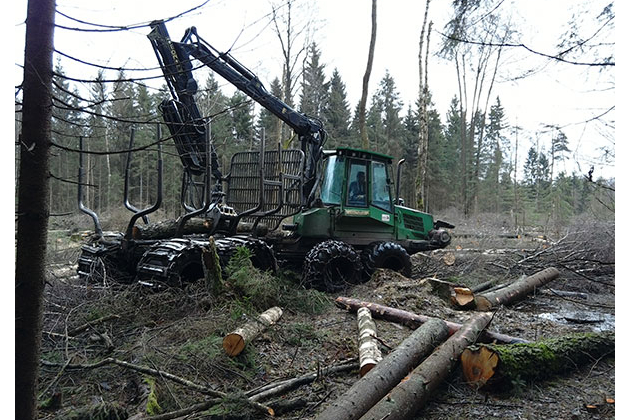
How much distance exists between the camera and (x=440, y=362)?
11.5 feet

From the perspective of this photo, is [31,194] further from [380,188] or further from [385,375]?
[380,188]

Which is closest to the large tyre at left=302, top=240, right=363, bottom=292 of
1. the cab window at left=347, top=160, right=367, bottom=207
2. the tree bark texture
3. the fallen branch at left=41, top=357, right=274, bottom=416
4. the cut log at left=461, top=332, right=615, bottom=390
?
the cab window at left=347, top=160, right=367, bottom=207

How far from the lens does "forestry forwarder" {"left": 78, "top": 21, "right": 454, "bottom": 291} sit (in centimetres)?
630

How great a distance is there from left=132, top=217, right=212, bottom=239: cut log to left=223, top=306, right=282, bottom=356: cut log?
2.10 m

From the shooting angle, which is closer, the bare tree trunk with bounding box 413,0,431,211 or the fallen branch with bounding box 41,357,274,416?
the fallen branch with bounding box 41,357,274,416

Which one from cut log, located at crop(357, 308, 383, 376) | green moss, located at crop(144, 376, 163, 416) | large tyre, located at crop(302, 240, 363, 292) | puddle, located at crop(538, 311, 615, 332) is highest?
large tyre, located at crop(302, 240, 363, 292)

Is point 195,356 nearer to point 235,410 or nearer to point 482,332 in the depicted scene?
point 235,410

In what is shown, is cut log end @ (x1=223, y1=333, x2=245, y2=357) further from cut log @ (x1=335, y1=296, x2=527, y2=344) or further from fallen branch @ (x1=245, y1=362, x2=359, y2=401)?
cut log @ (x1=335, y1=296, x2=527, y2=344)

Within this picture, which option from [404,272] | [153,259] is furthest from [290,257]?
[153,259]

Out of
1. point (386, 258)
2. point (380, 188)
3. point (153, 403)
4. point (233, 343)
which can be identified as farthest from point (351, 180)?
point (153, 403)

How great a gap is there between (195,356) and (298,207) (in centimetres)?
410

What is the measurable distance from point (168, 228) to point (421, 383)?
13.9 feet

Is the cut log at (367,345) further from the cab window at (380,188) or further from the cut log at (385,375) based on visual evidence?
the cab window at (380,188)
